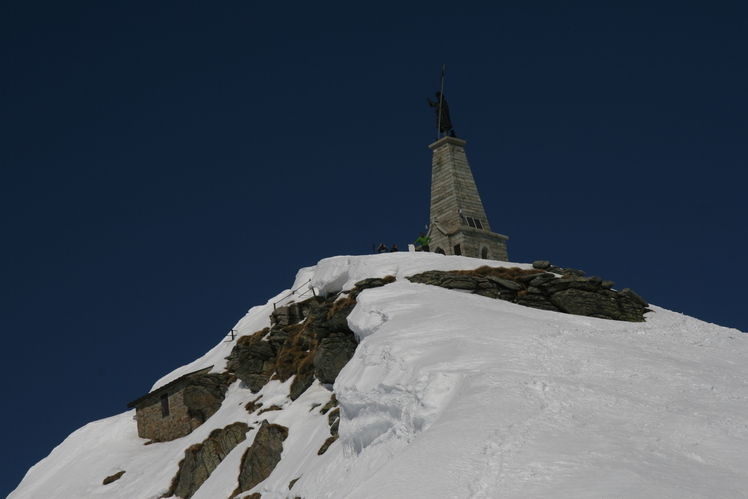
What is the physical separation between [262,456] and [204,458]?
4694mm

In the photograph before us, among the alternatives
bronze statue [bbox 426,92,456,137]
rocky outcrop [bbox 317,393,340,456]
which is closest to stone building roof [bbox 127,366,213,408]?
rocky outcrop [bbox 317,393,340,456]

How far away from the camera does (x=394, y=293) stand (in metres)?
27.8

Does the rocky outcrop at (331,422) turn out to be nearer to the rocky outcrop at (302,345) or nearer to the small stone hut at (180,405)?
the rocky outcrop at (302,345)

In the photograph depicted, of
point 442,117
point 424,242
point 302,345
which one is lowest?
point 302,345

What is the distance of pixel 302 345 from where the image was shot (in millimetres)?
33312

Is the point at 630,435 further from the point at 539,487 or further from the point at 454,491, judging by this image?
the point at 454,491

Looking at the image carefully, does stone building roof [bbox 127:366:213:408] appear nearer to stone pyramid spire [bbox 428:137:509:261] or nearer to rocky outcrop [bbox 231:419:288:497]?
rocky outcrop [bbox 231:419:288:497]

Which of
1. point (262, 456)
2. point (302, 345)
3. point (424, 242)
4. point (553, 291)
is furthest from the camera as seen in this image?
point (424, 242)

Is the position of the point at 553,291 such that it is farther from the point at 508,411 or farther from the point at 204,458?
the point at 508,411

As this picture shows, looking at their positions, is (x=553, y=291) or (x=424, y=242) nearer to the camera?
(x=553, y=291)

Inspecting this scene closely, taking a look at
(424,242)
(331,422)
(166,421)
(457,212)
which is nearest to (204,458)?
(166,421)

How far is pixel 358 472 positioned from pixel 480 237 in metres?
26.6

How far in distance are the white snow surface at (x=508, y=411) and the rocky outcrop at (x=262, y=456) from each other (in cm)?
43

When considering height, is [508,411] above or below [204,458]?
above
